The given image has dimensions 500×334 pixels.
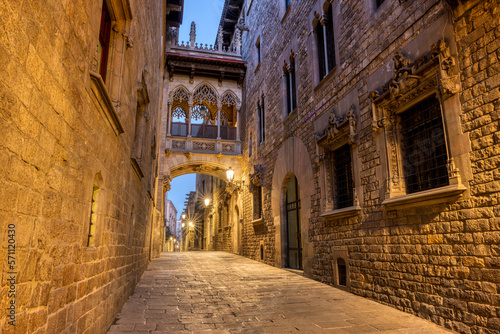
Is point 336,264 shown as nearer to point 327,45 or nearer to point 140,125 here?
point 140,125

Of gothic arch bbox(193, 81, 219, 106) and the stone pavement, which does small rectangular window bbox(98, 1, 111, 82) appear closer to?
the stone pavement

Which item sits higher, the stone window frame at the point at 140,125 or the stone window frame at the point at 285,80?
the stone window frame at the point at 285,80

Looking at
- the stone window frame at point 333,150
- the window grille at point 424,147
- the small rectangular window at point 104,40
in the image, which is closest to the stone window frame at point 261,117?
the stone window frame at point 333,150

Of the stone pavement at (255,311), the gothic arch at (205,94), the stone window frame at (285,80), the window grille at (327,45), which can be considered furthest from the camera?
the gothic arch at (205,94)

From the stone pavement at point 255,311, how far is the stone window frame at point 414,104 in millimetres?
1754

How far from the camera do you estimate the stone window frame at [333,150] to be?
6.67 meters

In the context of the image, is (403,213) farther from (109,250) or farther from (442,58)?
(109,250)

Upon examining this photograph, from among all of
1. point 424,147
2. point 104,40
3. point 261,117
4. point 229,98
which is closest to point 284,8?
point 261,117

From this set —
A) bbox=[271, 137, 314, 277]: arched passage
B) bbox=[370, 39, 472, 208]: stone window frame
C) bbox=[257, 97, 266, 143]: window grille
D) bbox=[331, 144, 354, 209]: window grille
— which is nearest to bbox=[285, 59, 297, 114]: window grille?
bbox=[271, 137, 314, 277]: arched passage

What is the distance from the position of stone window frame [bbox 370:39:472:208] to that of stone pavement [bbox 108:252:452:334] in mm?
1754

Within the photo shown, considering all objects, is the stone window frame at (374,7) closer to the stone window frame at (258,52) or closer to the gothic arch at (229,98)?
the stone window frame at (258,52)

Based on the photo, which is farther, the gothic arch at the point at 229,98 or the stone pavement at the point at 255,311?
the gothic arch at the point at 229,98

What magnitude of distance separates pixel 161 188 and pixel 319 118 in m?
10.4

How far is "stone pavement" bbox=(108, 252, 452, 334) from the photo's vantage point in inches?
165
